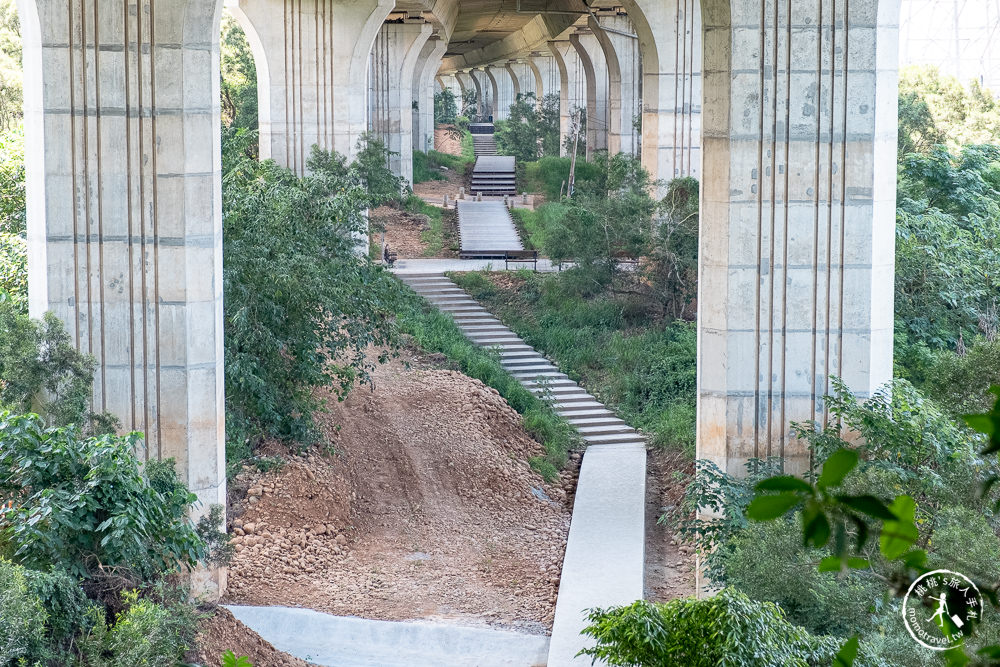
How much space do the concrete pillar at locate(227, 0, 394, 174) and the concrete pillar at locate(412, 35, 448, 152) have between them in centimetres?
2038

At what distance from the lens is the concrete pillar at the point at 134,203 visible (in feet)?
37.3

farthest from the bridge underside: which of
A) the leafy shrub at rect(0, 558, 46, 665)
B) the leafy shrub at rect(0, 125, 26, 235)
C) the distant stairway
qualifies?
the distant stairway

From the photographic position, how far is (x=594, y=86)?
3922cm

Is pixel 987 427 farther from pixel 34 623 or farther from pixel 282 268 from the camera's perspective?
pixel 282 268

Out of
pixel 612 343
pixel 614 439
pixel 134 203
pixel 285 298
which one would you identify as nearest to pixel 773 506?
pixel 134 203

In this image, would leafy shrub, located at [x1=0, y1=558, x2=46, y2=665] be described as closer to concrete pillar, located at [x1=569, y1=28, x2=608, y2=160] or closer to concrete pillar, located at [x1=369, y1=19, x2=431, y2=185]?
concrete pillar, located at [x1=369, y1=19, x2=431, y2=185]

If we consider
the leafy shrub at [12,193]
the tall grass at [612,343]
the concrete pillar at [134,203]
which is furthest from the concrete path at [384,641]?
the leafy shrub at [12,193]

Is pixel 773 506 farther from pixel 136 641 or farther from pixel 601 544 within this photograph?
pixel 601 544

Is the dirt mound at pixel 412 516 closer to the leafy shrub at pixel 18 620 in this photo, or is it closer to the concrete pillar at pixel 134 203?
the concrete pillar at pixel 134 203

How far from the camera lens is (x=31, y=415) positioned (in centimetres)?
948

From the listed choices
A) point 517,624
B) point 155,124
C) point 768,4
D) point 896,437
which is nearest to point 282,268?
point 155,124

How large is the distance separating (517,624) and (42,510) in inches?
199

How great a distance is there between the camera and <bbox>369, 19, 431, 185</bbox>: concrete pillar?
3669 cm

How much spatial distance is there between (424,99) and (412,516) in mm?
33925
